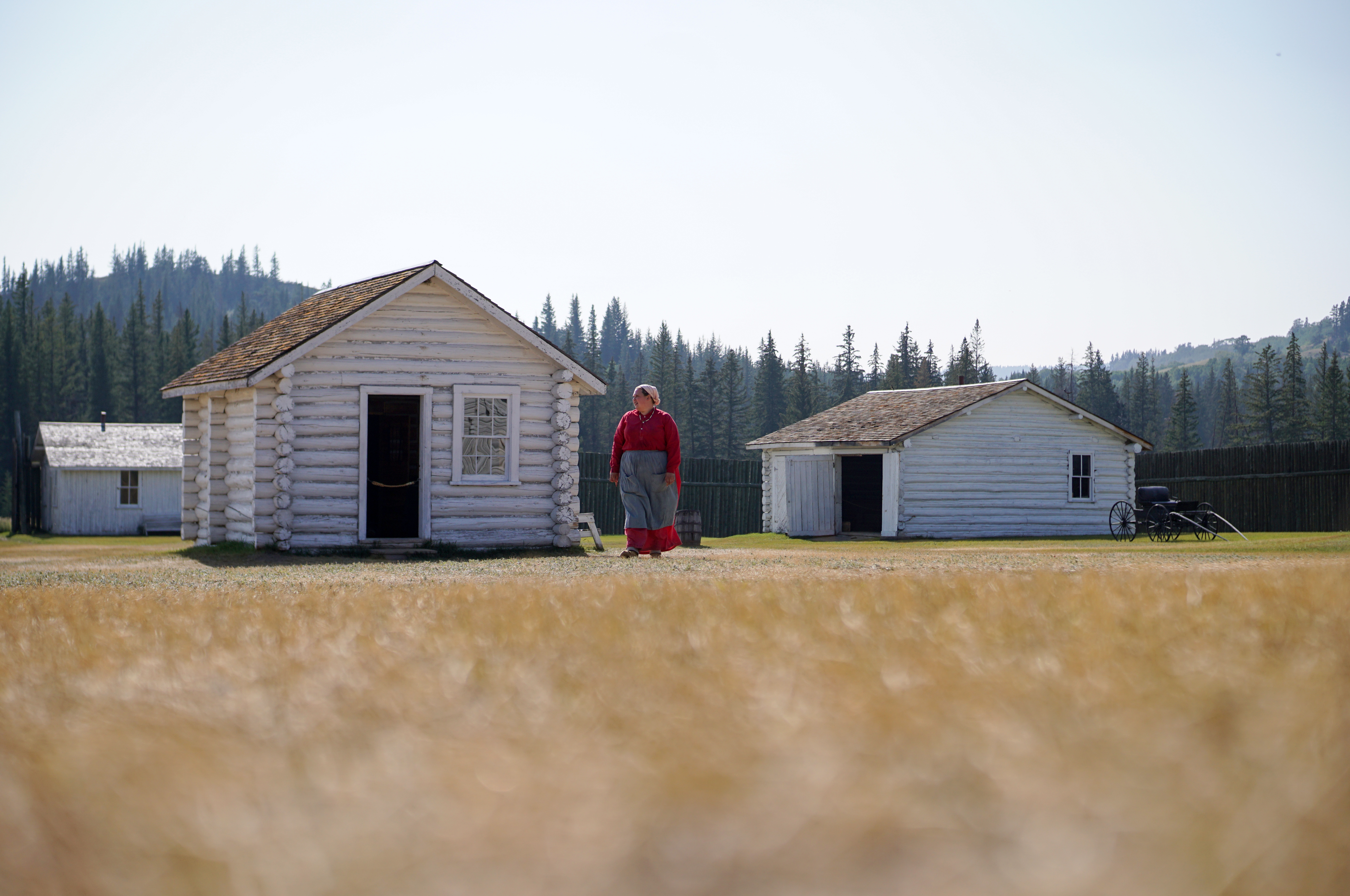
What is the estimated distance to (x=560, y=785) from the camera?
1.71 m

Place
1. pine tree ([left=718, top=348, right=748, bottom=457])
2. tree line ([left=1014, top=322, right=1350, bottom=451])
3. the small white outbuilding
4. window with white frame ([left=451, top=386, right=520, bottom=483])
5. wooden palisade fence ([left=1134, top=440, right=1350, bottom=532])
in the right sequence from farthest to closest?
1. pine tree ([left=718, top=348, right=748, bottom=457])
2. tree line ([left=1014, top=322, right=1350, bottom=451])
3. the small white outbuilding
4. wooden palisade fence ([left=1134, top=440, right=1350, bottom=532])
5. window with white frame ([left=451, top=386, right=520, bottom=483])

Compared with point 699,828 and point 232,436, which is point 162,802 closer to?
point 699,828

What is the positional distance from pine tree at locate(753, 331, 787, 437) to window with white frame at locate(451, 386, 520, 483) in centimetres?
8097

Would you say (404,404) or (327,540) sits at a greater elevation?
(404,404)

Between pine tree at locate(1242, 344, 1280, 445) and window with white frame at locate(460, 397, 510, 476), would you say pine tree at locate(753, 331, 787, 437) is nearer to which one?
pine tree at locate(1242, 344, 1280, 445)

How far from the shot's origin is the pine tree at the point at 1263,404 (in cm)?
7856

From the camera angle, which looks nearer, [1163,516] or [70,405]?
[1163,516]

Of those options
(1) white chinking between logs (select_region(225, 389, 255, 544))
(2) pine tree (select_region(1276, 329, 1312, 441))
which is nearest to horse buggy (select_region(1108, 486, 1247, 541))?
(1) white chinking between logs (select_region(225, 389, 255, 544))

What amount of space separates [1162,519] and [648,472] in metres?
16.6

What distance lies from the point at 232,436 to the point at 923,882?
17394 millimetres

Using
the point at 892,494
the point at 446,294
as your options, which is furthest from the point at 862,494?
the point at 446,294

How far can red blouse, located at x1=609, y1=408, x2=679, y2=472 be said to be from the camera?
1345 cm

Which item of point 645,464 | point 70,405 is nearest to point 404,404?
point 645,464

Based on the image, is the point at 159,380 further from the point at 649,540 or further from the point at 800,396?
the point at 649,540
